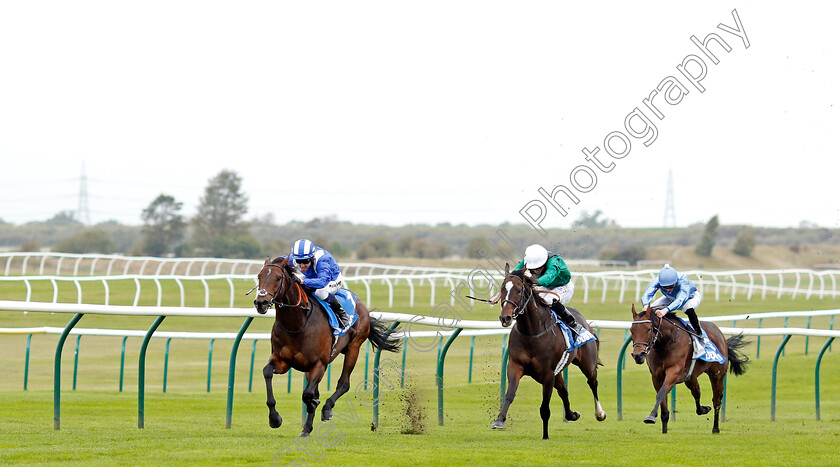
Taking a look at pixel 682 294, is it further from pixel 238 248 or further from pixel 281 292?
pixel 238 248

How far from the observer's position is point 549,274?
26.1 feet

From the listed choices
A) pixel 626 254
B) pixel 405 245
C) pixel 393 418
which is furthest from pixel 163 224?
pixel 393 418

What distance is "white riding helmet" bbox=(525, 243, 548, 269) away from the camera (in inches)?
312

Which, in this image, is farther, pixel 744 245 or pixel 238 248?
pixel 744 245

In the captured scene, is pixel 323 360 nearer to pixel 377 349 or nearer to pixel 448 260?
pixel 377 349

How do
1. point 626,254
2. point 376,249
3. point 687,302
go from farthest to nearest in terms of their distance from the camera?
1. point 626,254
2. point 376,249
3. point 687,302

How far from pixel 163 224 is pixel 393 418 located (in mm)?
33857

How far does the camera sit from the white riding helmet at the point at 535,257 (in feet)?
26.0

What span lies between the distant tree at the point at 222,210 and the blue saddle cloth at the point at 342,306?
35.5 meters

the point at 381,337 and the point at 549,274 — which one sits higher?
the point at 549,274

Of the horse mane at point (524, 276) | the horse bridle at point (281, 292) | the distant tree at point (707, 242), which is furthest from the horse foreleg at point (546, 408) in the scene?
the distant tree at point (707, 242)

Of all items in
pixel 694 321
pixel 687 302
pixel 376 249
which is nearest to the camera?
pixel 687 302

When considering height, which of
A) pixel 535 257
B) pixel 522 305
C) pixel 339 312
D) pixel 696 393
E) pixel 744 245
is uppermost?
pixel 744 245

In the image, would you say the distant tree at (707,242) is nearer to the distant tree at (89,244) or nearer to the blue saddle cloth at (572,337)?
the distant tree at (89,244)
